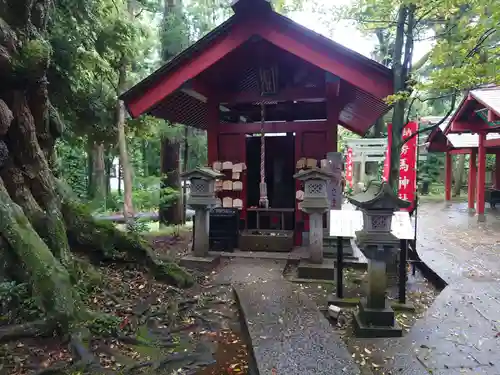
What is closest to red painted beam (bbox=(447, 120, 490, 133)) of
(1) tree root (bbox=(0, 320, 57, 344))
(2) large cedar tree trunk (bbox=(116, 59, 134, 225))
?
(2) large cedar tree trunk (bbox=(116, 59, 134, 225))

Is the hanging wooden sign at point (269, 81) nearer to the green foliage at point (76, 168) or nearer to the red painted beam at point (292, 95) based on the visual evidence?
the red painted beam at point (292, 95)

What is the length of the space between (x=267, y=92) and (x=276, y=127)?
987 millimetres

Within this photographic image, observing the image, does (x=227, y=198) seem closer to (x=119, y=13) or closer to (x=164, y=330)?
(x=164, y=330)

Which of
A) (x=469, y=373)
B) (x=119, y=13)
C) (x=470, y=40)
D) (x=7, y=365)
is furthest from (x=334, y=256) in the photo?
(x=119, y=13)

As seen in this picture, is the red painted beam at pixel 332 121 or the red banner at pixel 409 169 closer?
the red banner at pixel 409 169

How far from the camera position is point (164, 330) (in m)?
4.66

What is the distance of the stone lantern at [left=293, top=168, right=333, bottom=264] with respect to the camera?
271 inches

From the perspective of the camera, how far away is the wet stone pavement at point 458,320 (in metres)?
4.04

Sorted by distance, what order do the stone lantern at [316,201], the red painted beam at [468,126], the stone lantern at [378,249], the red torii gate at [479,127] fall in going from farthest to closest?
1. the red painted beam at [468,126]
2. the red torii gate at [479,127]
3. the stone lantern at [316,201]
4. the stone lantern at [378,249]

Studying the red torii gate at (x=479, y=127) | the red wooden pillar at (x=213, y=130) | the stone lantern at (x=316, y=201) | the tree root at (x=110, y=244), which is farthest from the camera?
the red torii gate at (x=479, y=127)

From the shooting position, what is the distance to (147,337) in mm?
4441

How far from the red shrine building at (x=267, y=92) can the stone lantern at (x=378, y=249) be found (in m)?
2.35

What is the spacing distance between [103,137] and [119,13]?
3274mm

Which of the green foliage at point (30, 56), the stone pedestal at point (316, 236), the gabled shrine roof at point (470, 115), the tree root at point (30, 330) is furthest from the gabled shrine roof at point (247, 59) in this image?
the gabled shrine roof at point (470, 115)
